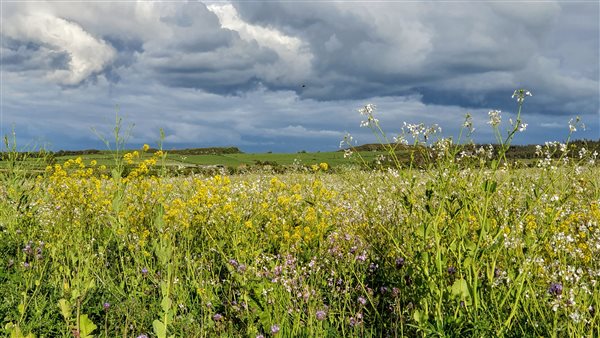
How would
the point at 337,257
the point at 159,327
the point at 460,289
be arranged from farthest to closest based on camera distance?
the point at 337,257 → the point at 460,289 → the point at 159,327

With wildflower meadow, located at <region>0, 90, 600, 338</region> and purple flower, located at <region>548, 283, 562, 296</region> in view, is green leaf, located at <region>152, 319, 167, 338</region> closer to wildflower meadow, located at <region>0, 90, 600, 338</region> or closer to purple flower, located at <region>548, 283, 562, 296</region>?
wildflower meadow, located at <region>0, 90, 600, 338</region>

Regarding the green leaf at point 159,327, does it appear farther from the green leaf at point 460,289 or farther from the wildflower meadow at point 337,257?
the green leaf at point 460,289

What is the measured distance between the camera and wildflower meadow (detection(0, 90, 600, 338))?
14.3 feet

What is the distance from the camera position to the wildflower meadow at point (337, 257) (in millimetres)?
4363

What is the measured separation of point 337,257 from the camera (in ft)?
22.0

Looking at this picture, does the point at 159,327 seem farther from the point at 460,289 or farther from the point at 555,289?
the point at 555,289

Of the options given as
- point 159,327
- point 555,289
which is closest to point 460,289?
point 555,289

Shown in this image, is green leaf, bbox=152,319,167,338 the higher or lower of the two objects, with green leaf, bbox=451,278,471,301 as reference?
lower

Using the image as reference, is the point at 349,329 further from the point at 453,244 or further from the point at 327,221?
the point at 327,221

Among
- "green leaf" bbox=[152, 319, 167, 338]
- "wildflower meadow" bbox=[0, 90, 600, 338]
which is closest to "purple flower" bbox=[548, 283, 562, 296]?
"wildflower meadow" bbox=[0, 90, 600, 338]

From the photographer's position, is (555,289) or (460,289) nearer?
(460,289)

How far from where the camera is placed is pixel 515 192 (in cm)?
612

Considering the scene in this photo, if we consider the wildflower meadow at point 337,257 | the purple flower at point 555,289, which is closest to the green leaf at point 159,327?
the wildflower meadow at point 337,257

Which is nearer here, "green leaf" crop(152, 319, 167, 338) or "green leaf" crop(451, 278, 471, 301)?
"green leaf" crop(152, 319, 167, 338)
